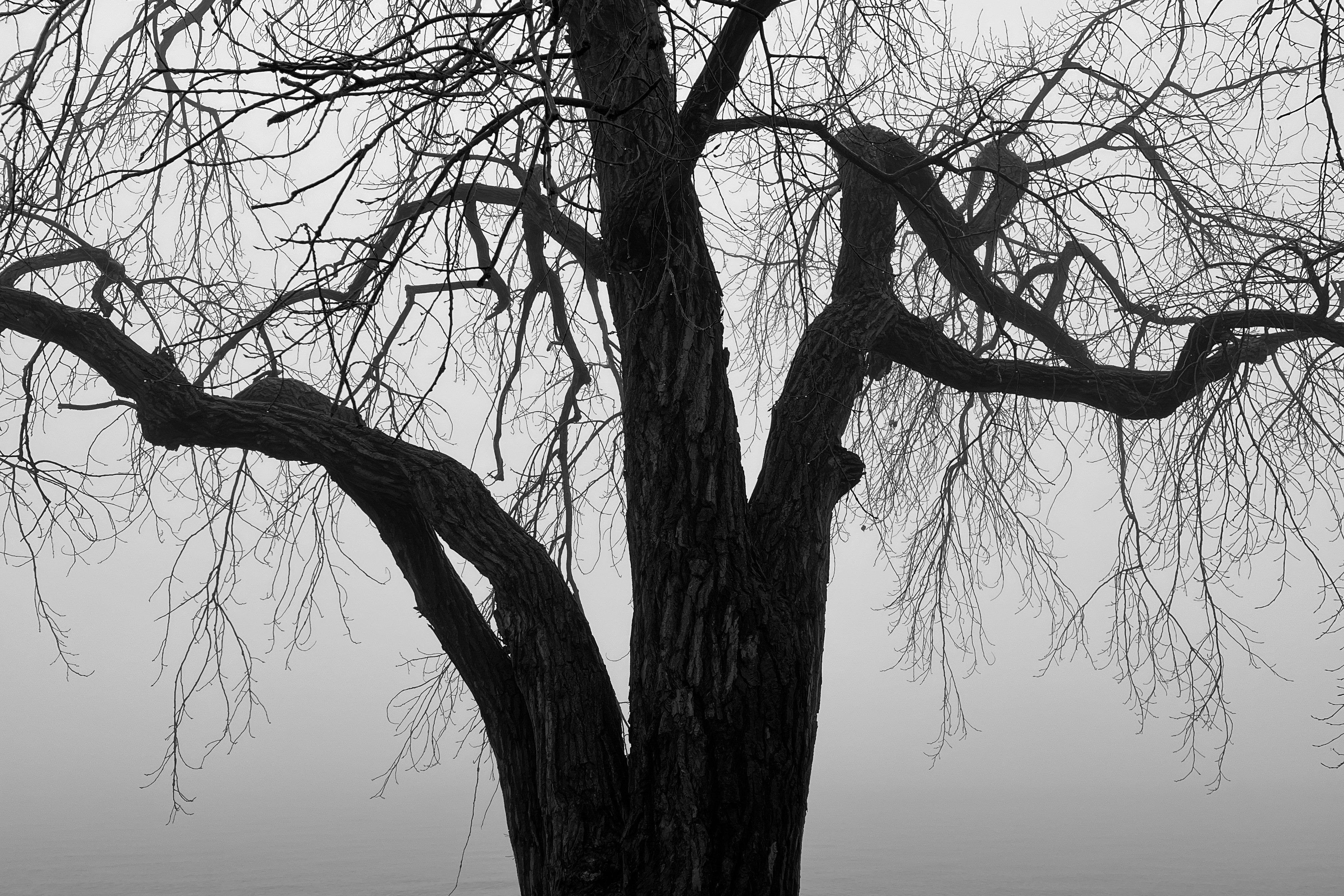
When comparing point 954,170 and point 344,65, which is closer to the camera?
point 344,65

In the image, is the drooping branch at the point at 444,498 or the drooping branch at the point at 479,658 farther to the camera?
the drooping branch at the point at 479,658

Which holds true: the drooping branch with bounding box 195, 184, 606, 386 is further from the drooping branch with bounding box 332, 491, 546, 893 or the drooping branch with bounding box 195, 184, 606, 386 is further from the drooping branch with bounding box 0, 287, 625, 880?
the drooping branch with bounding box 332, 491, 546, 893

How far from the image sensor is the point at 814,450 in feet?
9.90

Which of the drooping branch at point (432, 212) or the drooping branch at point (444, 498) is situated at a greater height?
the drooping branch at point (432, 212)

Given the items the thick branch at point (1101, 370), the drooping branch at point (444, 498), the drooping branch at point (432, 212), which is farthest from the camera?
the thick branch at point (1101, 370)

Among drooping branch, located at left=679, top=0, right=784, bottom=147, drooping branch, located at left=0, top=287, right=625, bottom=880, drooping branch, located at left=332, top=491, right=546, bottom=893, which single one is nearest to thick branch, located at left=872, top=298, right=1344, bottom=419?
drooping branch, located at left=679, top=0, right=784, bottom=147

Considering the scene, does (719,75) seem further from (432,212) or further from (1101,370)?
(1101,370)

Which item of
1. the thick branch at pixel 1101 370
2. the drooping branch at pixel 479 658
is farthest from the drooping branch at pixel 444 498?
the thick branch at pixel 1101 370

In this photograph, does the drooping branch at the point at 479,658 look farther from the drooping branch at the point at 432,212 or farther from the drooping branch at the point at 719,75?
the drooping branch at the point at 719,75

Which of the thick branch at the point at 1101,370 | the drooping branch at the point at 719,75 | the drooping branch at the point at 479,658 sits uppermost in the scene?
A: the drooping branch at the point at 719,75

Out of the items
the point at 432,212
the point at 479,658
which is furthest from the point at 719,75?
the point at 479,658

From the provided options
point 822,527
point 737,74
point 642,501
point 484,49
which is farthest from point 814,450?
point 484,49

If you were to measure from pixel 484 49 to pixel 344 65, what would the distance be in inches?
9.6

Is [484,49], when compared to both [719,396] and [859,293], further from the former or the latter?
[859,293]
